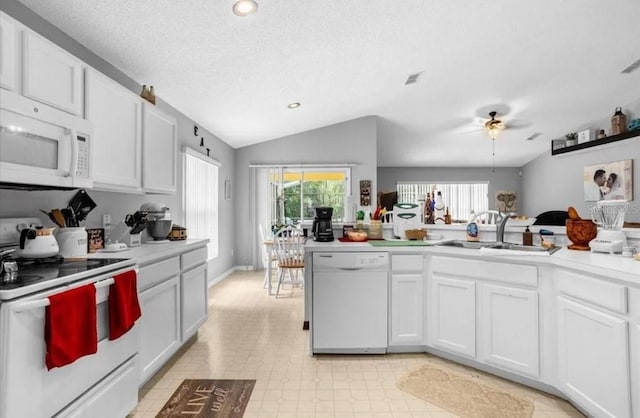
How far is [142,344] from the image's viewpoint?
1976mm

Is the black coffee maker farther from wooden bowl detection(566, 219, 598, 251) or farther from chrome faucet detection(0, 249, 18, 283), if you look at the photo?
chrome faucet detection(0, 249, 18, 283)

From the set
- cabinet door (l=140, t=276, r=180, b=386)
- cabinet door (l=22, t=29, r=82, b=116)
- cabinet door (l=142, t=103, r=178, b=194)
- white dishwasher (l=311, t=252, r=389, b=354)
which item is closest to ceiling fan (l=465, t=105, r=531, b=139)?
white dishwasher (l=311, t=252, r=389, b=354)

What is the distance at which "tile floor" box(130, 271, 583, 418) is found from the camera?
1.91 m

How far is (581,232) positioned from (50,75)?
3197mm

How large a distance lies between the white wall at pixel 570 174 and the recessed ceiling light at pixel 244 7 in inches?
241

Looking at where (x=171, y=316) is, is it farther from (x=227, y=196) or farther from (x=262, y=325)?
(x=227, y=196)

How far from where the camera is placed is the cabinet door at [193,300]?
2.53 meters

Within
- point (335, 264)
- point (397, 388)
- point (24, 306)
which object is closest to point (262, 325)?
point (335, 264)

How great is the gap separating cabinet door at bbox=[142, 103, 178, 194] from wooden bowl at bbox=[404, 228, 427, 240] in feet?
7.01

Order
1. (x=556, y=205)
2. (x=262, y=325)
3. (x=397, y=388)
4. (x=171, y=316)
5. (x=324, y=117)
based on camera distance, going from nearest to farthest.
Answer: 1. (x=397, y=388)
2. (x=171, y=316)
3. (x=262, y=325)
4. (x=324, y=117)
5. (x=556, y=205)

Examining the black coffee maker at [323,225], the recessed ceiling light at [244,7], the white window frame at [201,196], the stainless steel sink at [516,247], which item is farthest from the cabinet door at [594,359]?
the white window frame at [201,196]

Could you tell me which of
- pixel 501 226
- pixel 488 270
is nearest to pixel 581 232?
pixel 501 226

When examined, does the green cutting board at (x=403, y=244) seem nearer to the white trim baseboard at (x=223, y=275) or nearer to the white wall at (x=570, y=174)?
the white trim baseboard at (x=223, y=275)

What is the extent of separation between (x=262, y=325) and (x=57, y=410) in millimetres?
2121
